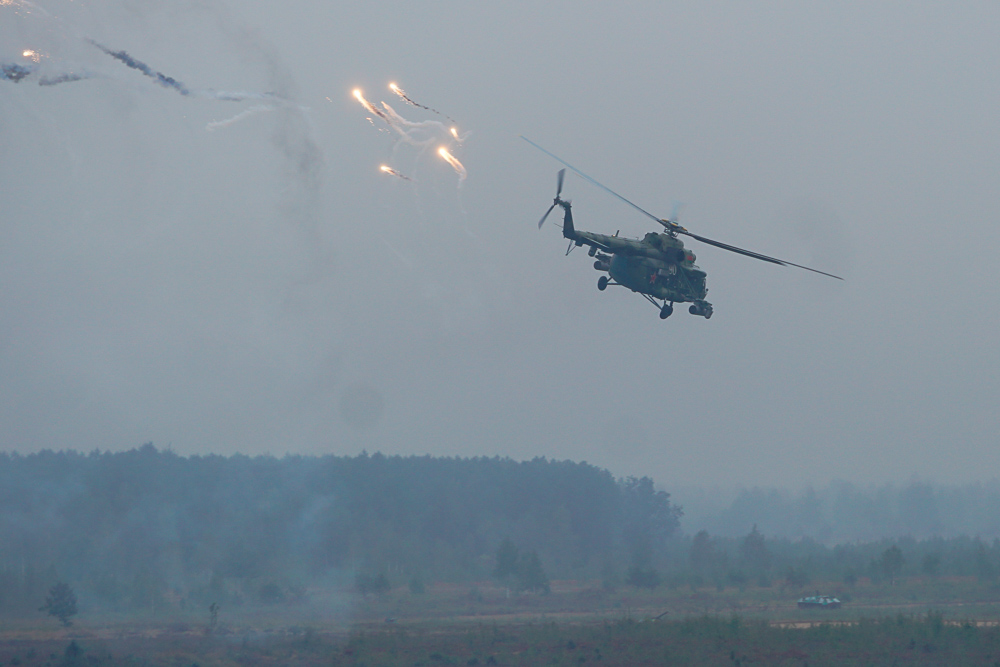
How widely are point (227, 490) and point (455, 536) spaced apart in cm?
2699

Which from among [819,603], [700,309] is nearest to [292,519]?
[819,603]

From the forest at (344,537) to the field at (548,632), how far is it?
539 centimetres

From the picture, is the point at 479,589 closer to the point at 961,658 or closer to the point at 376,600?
the point at 376,600

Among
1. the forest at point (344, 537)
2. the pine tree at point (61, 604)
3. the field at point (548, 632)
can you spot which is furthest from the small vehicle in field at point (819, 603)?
the pine tree at point (61, 604)

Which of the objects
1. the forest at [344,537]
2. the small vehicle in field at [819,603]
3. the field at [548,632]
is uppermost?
the forest at [344,537]

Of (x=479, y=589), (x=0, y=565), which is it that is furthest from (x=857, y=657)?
(x=0, y=565)

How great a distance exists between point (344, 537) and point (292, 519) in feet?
19.4

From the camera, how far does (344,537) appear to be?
109 m

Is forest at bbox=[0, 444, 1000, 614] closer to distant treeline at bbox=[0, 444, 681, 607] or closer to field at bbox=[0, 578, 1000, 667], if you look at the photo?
distant treeline at bbox=[0, 444, 681, 607]

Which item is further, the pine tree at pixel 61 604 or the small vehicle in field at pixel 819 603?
the small vehicle in field at pixel 819 603

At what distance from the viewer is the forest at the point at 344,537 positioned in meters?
95.3

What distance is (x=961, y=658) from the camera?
59.7 meters

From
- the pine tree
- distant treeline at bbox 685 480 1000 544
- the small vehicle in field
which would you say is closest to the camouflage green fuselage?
the small vehicle in field

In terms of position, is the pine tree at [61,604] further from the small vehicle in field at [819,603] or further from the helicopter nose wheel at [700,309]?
the small vehicle in field at [819,603]
